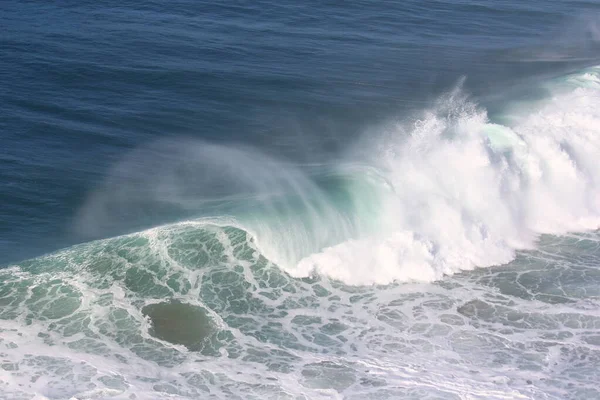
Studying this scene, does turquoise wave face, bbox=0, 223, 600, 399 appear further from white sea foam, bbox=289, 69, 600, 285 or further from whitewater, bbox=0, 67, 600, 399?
white sea foam, bbox=289, 69, 600, 285

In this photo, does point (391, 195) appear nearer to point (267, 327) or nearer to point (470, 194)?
point (470, 194)

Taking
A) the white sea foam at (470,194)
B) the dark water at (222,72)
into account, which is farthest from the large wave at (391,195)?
the dark water at (222,72)

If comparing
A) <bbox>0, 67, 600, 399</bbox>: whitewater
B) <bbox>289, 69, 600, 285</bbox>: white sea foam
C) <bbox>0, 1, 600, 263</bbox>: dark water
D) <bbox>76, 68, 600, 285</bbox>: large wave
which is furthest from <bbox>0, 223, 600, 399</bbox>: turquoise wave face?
<bbox>0, 1, 600, 263</bbox>: dark water

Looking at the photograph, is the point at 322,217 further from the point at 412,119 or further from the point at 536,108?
the point at 536,108

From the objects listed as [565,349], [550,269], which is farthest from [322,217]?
[565,349]

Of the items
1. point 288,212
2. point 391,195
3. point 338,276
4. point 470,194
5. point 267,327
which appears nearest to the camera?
point 267,327

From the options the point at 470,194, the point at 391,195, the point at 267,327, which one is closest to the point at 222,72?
the point at 391,195
